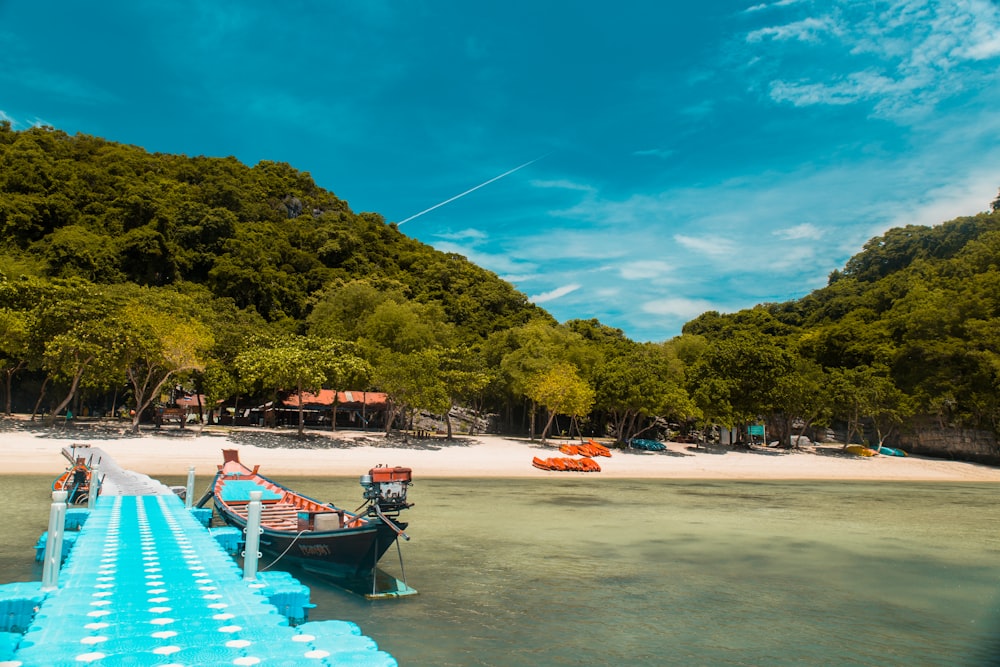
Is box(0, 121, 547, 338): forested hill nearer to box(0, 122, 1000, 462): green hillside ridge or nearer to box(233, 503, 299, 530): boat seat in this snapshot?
box(0, 122, 1000, 462): green hillside ridge

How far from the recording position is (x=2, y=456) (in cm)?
2516

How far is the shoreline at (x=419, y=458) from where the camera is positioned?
90.7 ft

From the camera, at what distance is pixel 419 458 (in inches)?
1331

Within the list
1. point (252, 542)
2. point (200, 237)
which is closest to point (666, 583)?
point (252, 542)

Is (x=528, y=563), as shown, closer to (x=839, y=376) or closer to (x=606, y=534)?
(x=606, y=534)

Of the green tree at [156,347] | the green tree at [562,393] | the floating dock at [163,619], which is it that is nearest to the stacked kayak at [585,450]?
the green tree at [562,393]

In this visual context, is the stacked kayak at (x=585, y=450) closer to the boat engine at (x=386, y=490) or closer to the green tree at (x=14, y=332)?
the boat engine at (x=386, y=490)

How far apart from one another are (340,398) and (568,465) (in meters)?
20.1

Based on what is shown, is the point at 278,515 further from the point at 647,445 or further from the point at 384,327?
the point at 647,445

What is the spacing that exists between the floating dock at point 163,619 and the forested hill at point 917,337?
45896 millimetres

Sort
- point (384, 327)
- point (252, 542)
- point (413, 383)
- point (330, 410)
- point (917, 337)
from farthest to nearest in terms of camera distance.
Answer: point (917, 337), point (330, 410), point (384, 327), point (413, 383), point (252, 542)

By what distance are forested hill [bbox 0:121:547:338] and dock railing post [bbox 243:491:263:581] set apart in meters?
47.1

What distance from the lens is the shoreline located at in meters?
27.6

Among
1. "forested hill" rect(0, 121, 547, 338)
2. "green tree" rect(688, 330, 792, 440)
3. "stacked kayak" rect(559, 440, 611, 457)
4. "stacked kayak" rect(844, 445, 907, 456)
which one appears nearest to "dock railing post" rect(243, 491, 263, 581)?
"stacked kayak" rect(559, 440, 611, 457)
